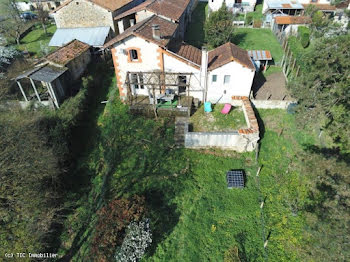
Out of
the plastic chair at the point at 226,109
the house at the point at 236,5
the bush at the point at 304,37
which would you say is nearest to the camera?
the plastic chair at the point at 226,109

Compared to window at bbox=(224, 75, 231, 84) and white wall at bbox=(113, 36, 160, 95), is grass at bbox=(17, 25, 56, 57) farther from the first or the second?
window at bbox=(224, 75, 231, 84)

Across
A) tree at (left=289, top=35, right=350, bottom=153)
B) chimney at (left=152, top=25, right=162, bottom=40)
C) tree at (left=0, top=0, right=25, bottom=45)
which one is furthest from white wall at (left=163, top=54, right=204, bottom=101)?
tree at (left=0, top=0, right=25, bottom=45)

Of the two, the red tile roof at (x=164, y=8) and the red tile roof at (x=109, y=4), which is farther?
the red tile roof at (x=109, y=4)

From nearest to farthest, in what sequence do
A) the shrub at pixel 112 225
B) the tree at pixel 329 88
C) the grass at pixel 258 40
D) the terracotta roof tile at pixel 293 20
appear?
the shrub at pixel 112 225 → the tree at pixel 329 88 → the grass at pixel 258 40 → the terracotta roof tile at pixel 293 20

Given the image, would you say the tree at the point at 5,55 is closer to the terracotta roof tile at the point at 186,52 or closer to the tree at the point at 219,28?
the terracotta roof tile at the point at 186,52

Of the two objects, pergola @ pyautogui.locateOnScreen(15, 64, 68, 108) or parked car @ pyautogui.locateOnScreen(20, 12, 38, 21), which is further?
parked car @ pyautogui.locateOnScreen(20, 12, 38, 21)

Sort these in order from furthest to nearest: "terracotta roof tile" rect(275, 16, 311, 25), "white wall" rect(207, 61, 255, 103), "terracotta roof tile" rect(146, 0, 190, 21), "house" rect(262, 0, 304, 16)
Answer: "house" rect(262, 0, 304, 16)
"terracotta roof tile" rect(275, 16, 311, 25)
"terracotta roof tile" rect(146, 0, 190, 21)
"white wall" rect(207, 61, 255, 103)

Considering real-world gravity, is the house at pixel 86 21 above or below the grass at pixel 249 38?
above

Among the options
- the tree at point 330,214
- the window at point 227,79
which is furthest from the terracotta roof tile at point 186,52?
the tree at point 330,214

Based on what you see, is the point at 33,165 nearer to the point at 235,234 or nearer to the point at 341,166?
the point at 235,234
